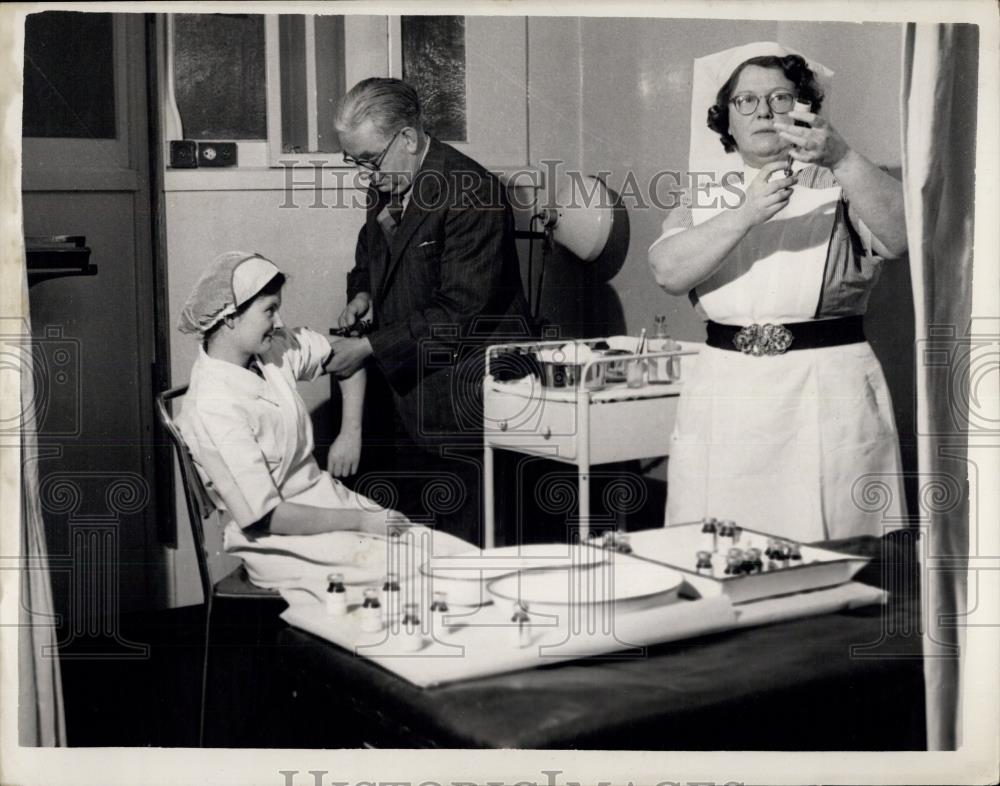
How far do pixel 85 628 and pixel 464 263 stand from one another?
1.03 m

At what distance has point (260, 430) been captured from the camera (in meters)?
2.11

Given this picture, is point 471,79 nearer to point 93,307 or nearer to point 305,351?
point 305,351

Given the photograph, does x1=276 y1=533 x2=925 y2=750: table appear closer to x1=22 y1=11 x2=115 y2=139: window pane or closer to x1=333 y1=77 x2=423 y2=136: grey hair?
x1=333 y1=77 x2=423 y2=136: grey hair

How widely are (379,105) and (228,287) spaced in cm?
46

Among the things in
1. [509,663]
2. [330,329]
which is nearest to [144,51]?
[330,329]

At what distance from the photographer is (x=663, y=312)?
2.19m

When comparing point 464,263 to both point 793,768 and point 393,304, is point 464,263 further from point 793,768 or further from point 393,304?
point 793,768

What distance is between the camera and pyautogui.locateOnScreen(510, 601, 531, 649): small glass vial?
1366 millimetres

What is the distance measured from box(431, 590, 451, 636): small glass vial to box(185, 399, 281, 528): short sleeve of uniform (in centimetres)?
65

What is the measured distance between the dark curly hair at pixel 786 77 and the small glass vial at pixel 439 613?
1137 mm

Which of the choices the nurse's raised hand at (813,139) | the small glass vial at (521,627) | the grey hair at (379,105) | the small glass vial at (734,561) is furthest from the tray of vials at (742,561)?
the grey hair at (379,105)

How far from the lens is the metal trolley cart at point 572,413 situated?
7.15 feet

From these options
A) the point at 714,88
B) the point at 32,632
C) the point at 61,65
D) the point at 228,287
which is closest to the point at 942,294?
the point at 714,88

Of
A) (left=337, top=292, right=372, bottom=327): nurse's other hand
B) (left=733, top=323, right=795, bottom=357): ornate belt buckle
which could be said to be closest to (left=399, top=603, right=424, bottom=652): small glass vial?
(left=337, top=292, right=372, bottom=327): nurse's other hand
